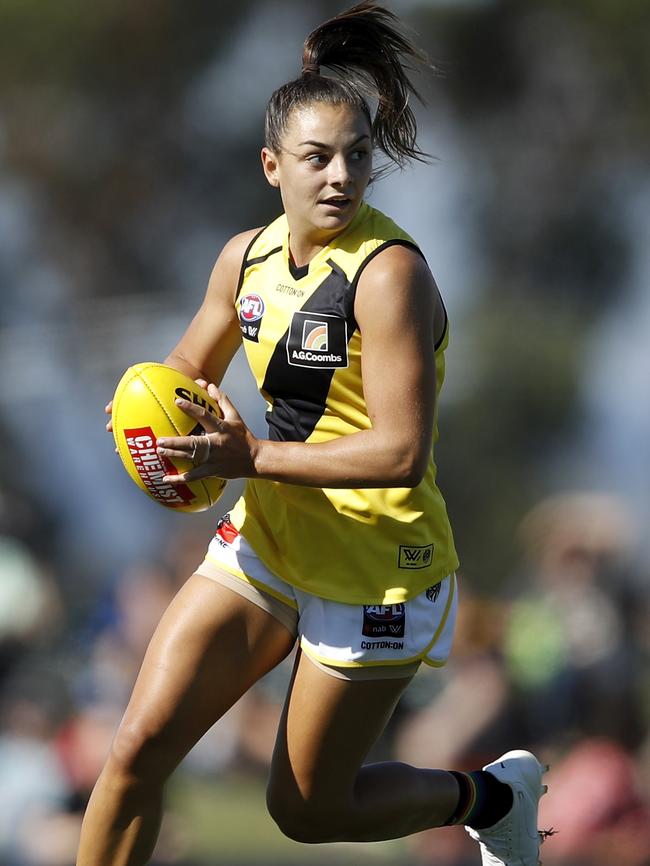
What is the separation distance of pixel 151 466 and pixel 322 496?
1.51ft

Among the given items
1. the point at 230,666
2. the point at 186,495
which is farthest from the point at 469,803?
the point at 186,495

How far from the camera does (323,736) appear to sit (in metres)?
3.33

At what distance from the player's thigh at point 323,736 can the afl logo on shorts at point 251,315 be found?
2.80ft

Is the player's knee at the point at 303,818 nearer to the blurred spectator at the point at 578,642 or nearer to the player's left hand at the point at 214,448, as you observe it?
the player's left hand at the point at 214,448

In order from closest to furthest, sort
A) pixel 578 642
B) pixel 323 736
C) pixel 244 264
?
1. pixel 323 736
2. pixel 244 264
3. pixel 578 642

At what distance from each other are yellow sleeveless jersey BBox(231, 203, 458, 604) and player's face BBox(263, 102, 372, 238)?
3.5 inches

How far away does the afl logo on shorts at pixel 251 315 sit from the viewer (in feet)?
11.0

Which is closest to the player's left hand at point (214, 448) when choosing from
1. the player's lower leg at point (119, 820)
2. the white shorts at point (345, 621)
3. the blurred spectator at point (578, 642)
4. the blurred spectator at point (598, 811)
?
the white shorts at point (345, 621)

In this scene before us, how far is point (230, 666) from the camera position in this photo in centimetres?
334

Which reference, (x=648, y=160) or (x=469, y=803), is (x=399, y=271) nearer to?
(x=469, y=803)

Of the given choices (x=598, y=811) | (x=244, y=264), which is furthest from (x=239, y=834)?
(x=244, y=264)

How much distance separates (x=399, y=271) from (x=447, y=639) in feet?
3.42

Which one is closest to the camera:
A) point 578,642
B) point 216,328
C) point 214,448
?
point 214,448

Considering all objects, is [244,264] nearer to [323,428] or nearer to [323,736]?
[323,428]
